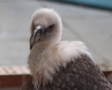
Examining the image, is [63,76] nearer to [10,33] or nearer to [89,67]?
[89,67]

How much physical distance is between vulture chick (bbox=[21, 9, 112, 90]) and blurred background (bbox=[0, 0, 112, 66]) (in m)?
1.72

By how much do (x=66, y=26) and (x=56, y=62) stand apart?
333 cm

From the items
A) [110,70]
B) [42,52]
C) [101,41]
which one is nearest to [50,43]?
[42,52]

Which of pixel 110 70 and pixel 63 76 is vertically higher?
pixel 63 76

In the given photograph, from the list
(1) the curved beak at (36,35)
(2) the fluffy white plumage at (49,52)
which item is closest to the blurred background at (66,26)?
(2) the fluffy white plumage at (49,52)

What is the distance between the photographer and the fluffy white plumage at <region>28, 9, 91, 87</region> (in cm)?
147

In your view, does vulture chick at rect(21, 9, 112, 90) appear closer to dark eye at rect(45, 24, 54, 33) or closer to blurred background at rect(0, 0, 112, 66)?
dark eye at rect(45, 24, 54, 33)

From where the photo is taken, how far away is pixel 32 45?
4.72ft

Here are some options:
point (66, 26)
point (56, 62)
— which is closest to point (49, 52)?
point (56, 62)

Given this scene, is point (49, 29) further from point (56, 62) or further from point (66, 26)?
point (66, 26)

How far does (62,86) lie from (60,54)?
0.17 meters

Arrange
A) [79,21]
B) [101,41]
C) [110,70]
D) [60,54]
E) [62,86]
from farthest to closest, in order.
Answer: [79,21]
[101,41]
[110,70]
[60,54]
[62,86]

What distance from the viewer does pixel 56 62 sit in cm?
148

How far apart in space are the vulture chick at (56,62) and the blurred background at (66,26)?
1.72 meters
